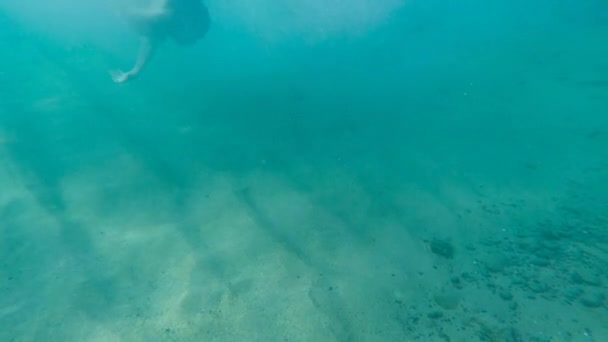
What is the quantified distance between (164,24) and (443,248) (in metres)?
10.2

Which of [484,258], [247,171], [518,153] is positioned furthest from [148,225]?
[518,153]

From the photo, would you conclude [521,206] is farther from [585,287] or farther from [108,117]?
[108,117]

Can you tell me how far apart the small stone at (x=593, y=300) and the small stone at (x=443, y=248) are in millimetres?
1443

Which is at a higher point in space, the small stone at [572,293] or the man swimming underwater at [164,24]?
the small stone at [572,293]

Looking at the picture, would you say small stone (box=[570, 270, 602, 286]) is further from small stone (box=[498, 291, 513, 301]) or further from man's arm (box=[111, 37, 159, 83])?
man's arm (box=[111, 37, 159, 83])

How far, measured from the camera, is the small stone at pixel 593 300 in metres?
3.77

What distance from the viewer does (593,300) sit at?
12.6 ft

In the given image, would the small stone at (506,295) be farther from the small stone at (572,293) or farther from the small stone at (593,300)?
the small stone at (593,300)

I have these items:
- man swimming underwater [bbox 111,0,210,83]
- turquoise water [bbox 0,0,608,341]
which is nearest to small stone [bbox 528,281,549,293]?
turquoise water [bbox 0,0,608,341]

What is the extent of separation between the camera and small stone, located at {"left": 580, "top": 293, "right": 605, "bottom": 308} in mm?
3773

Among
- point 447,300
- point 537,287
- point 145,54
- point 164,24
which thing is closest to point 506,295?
point 537,287

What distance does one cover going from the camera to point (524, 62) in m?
12.1

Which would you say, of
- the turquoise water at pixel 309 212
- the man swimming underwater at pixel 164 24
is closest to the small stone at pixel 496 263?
the turquoise water at pixel 309 212

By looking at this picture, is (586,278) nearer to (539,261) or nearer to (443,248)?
(539,261)
